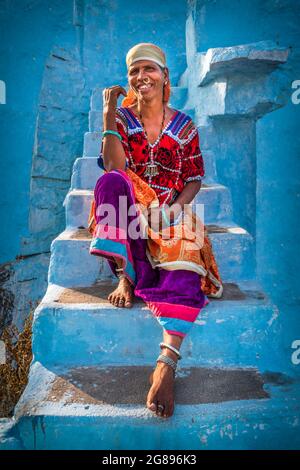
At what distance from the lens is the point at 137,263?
7.11 ft

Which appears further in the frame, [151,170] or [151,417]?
[151,170]

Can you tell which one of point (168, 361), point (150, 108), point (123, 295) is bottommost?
point (168, 361)

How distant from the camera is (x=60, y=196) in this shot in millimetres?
4992

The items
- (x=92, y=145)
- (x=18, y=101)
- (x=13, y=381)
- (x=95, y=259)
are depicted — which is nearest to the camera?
(x=95, y=259)

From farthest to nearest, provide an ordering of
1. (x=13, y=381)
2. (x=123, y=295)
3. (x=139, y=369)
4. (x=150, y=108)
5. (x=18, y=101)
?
(x=18, y=101), (x=13, y=381), (x=150, y=108), (x=123, y=295), (x=139, y=369)

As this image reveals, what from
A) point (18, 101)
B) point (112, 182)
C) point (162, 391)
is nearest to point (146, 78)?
point (112, 182)

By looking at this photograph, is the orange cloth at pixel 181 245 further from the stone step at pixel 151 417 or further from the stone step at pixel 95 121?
the stone step at pixel 95 121

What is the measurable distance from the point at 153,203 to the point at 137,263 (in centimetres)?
35

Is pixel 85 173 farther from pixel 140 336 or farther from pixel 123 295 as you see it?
pixel 140 336

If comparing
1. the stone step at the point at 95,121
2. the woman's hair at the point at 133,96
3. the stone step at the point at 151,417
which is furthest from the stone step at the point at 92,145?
the stone step at the point at 151,417

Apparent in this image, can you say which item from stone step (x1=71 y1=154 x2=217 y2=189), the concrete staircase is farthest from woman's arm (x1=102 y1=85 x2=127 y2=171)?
stone step (x1=71 y1=154 x2=217 y2=189)

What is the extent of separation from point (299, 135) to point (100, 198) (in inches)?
121

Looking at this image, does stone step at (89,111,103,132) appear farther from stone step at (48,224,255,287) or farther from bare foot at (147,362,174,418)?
bare foot at (147,362,174,418)
